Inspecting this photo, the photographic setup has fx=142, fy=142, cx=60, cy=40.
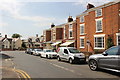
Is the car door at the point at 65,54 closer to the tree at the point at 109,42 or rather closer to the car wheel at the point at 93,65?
the car wheel at the point at 93,65

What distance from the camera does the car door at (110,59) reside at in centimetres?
870

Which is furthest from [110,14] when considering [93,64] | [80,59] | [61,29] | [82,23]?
[61,29]

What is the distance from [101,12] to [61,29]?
2097 centimetres

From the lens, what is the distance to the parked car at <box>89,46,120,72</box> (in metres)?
8.62

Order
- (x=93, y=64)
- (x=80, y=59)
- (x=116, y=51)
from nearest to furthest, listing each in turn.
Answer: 1. (x=116, y=51)
2. (x=93, y=64)
3. (x=80, y=59)

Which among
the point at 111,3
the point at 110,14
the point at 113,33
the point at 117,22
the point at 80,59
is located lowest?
the point at 80,59

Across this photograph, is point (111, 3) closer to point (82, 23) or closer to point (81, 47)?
point (82, 23)

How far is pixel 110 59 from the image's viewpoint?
905cm

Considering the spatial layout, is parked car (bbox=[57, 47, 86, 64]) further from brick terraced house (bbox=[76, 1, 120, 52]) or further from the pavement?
brick terraced house (bbox=[76, 1, 120, 52])

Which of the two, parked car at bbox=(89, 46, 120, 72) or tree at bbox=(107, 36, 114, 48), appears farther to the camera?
tree at bbox=(107, 36, 114, 48)

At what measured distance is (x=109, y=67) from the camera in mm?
9141

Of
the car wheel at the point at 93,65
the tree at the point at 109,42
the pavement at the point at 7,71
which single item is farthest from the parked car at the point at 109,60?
the tree at the point at 109,42

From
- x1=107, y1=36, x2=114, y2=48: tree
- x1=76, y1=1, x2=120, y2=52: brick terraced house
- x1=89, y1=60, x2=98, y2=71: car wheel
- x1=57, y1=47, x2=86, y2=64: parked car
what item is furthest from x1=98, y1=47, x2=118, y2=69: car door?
x1=76, y1=1, x2=120, y2=52: brick terraced house

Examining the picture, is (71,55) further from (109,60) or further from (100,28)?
(100,28)
